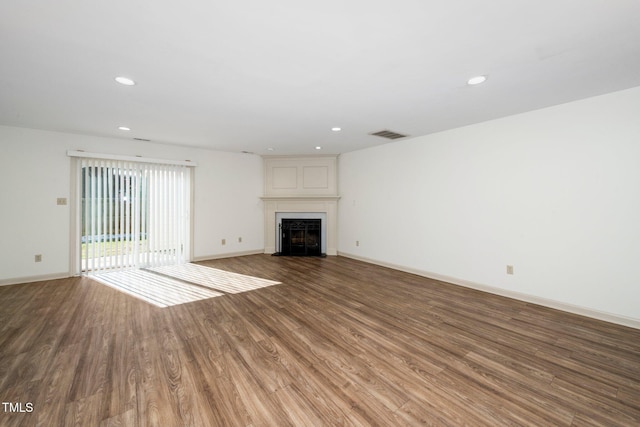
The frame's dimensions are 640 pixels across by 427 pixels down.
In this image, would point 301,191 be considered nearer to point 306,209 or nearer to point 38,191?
point 306,209

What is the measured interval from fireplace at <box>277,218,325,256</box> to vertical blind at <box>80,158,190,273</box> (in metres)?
2.21

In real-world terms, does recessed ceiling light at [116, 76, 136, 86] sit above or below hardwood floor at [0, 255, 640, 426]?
above

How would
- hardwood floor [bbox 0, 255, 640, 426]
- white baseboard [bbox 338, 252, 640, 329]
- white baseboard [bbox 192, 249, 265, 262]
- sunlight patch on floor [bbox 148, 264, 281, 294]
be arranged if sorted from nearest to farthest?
hardwood floor [bbox 0, 255, 640, 426] → white baseboard [bbox 338, 252, 640, 329] → sunlight patch on floor [bbox 148, 264, 281, 294] → white baseboard [bbox 192, 249, 265, 262]

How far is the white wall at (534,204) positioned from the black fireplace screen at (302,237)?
1.98 meters

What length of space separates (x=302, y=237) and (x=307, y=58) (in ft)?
15.5

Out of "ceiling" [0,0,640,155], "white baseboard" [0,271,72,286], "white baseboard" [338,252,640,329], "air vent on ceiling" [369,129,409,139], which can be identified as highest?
"air vent on ceiling" [369,129,409,139]

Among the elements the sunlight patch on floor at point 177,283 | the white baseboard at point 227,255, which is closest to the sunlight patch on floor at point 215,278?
the sunlight patch on floor at point 177,283

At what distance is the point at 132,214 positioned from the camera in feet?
16.3

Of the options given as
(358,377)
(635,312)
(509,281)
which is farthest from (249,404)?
(635,312)

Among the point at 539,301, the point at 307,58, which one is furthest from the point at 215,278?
the point at 539,301

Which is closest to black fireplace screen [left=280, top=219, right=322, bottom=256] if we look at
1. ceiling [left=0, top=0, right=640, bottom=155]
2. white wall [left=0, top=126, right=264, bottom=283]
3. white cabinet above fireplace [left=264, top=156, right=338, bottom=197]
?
white cabinet above fireplace [left=264, top=156, right=338, bottom=197]

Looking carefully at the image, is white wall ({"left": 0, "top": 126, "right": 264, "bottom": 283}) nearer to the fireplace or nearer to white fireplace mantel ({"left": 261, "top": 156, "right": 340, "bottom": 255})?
white fireplace mantel ({"left": 261, "top": 156, "right": 340, "bottom": 255})

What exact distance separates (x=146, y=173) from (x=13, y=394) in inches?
165

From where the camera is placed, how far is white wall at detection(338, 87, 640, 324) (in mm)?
2809
